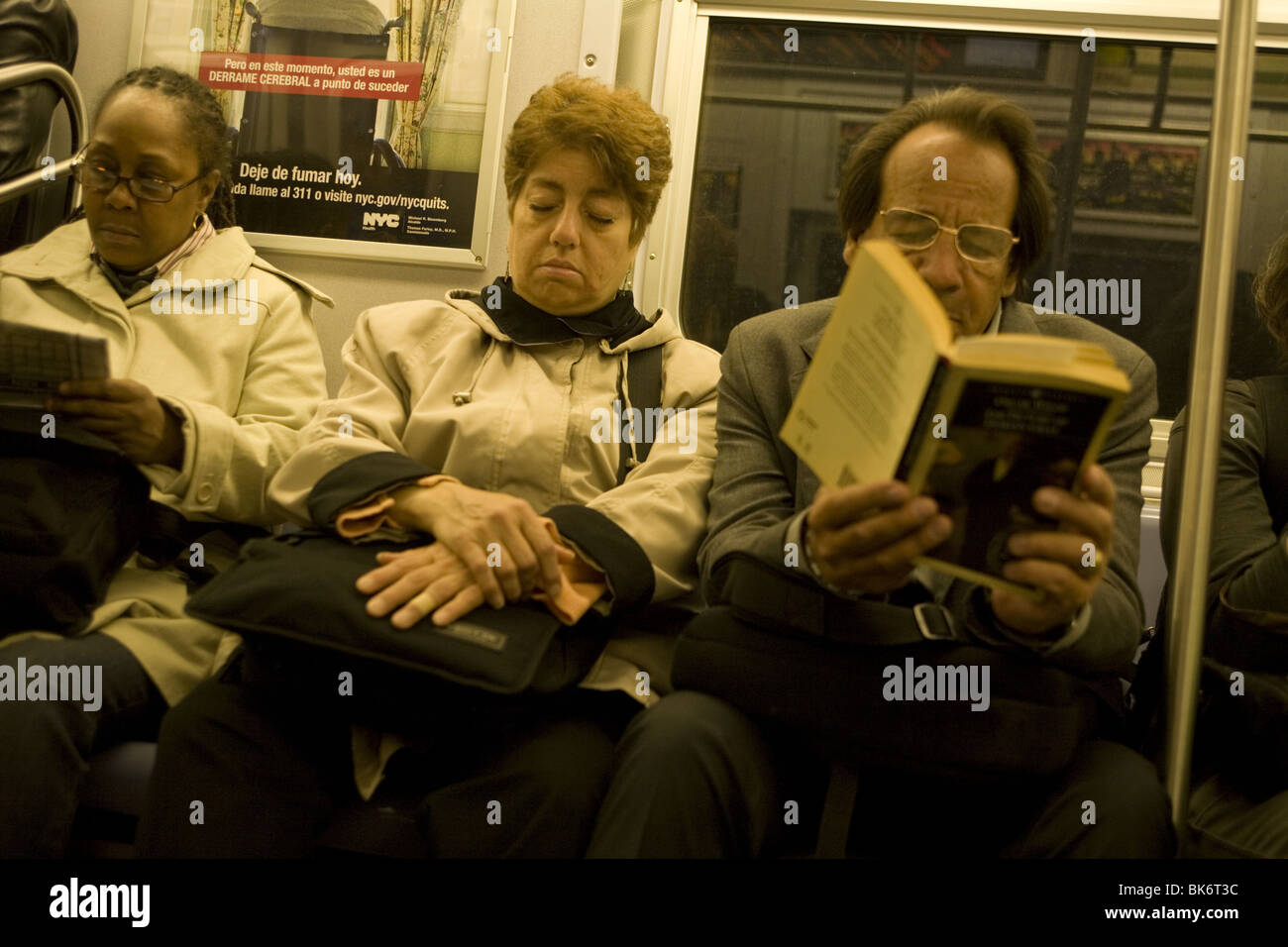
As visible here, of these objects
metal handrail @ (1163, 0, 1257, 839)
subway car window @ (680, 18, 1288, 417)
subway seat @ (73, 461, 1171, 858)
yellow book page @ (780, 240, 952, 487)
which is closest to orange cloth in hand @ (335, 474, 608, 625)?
subway seat @ (73, 461, 1171, 858)

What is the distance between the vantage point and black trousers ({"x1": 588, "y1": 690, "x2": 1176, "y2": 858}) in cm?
148

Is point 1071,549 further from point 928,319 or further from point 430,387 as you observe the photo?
point 430,387

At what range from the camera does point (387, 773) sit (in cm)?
172

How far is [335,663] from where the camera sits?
1.64 metres

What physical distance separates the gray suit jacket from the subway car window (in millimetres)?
1000

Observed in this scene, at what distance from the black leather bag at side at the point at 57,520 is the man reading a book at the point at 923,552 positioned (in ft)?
3.21

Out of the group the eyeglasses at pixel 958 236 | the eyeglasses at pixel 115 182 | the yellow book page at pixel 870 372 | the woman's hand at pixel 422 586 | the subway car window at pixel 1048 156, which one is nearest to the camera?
the yellow book page at pixel 870 372

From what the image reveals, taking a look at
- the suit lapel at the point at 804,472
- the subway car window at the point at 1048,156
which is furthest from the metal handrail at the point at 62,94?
the suit lapel at the point at 804,472

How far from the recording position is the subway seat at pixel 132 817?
1620 millimetres

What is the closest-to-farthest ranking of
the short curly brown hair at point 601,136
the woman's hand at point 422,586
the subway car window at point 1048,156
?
1. the woman's hand at point 422,586
2. the short curly brown hair at point 601,136
3. the subway car window at point 1048,156

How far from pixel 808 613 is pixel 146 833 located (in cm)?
105

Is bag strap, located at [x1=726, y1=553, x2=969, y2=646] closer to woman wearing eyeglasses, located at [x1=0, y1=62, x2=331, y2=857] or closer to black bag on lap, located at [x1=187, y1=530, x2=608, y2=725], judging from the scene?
black bag on lap, located at [x1=187, y1=530, x2=608, y2=725]

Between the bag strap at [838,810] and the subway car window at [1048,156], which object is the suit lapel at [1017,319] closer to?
the bag strap at [838,810]

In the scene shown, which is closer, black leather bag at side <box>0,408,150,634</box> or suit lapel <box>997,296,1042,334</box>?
black leather bag at side <box>0,408,150,634</box>
